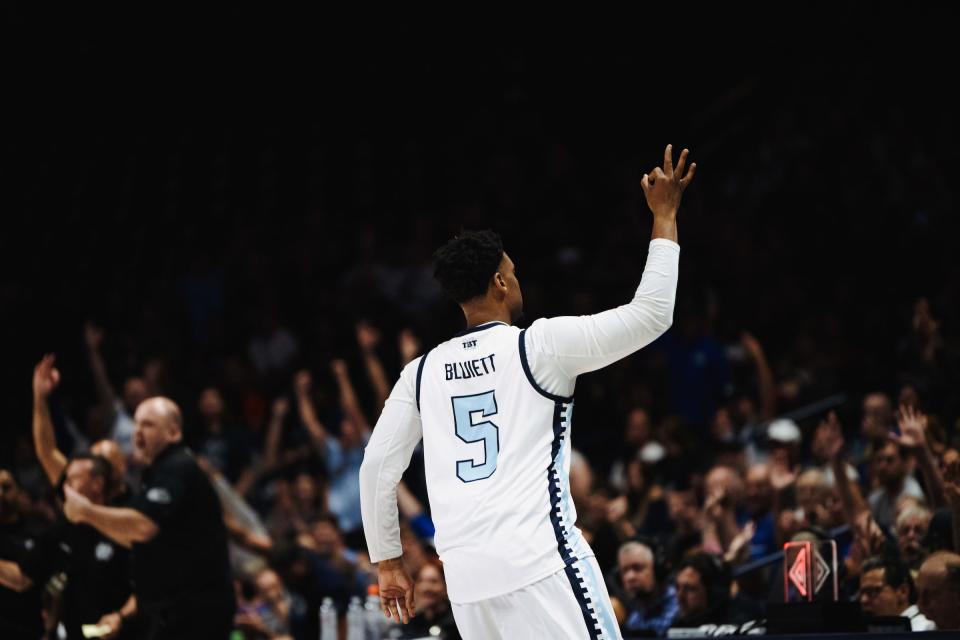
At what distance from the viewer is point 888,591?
22.6 feet

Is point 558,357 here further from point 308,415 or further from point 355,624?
point 308,415

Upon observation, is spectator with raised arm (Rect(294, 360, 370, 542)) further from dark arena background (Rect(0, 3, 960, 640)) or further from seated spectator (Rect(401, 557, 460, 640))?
A: seated spectator (Rect(401, 557, 460, 640))

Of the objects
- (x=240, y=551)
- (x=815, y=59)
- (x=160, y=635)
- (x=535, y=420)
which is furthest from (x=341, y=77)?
(x=535, y=420)

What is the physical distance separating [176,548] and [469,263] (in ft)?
10.4

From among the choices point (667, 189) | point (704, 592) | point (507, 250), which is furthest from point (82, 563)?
point (507, 250)

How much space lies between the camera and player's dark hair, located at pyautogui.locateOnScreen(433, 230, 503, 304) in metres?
4.79

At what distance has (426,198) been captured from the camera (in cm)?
1667

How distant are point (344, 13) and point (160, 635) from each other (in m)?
12.2

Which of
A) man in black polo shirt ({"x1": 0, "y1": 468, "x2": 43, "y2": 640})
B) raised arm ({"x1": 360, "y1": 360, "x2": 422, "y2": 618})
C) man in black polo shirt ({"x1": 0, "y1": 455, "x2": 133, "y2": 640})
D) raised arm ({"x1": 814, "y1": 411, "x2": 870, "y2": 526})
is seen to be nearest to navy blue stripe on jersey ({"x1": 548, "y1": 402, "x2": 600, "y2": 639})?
raised arm ({"x1": 360, "y1": 360, "x2": 422, "y2": 618})

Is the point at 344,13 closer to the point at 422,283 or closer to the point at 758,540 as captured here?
the point at 422,283

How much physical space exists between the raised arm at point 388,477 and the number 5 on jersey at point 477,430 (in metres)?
0.25

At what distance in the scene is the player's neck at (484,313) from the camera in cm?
487

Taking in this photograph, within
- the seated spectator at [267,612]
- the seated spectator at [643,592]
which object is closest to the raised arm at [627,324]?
the seated spectator at [643,592]

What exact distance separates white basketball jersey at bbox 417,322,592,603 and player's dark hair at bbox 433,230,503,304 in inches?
5.7
